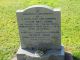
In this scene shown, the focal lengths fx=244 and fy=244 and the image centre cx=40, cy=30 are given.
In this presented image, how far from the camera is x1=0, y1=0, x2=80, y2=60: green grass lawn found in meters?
9.03

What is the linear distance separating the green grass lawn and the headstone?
35.4 inches

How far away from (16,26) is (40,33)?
325 cm

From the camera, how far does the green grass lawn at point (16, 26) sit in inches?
356

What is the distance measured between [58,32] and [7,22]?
417 cm

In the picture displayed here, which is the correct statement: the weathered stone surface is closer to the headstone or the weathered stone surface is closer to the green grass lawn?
the headstone

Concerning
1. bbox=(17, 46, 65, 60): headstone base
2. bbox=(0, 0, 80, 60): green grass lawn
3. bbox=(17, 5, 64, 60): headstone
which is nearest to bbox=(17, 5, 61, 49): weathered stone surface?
bbox=(17, 5, 64, 60): headstone

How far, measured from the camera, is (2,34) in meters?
10.2

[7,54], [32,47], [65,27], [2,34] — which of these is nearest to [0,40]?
[2,34]

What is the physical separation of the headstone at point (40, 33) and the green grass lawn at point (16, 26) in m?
0.90

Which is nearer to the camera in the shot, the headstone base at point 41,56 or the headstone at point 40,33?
the headstone at point 40,33

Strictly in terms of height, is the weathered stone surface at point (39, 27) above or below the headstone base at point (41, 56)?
above

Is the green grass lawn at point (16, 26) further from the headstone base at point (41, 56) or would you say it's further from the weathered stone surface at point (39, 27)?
the weathered stone surface at point (39, 27)

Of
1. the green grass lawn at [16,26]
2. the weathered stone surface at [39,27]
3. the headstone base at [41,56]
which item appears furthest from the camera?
the green grass lawn at [16,26]

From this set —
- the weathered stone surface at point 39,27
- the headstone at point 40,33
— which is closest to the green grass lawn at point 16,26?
the headstone at point 40,33
